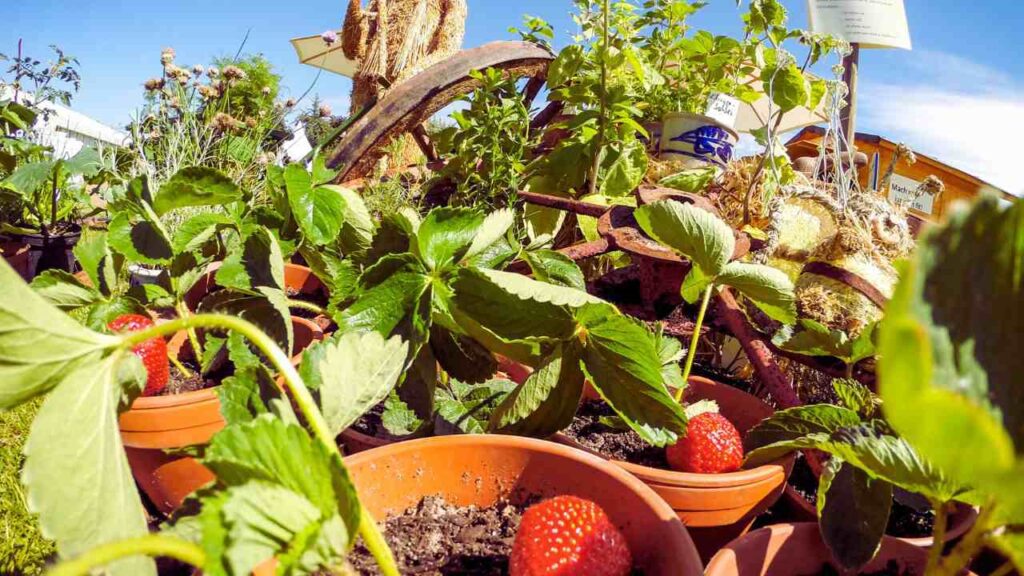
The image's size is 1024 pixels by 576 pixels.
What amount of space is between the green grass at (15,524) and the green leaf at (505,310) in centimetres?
60

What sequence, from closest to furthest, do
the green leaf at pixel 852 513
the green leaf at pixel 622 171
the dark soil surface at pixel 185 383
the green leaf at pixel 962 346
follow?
the green leaf at pixel 962 346
the green leaf at pixel 852 513
the dark soil surface at pixel 185 383
the green leaf at pixel 622 171

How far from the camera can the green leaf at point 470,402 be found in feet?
2.60

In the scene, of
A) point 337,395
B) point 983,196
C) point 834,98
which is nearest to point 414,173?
point 834,98

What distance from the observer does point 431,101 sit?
1.59 meters

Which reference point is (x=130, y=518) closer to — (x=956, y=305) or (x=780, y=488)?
(x=956, y=305)

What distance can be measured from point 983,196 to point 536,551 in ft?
1.25

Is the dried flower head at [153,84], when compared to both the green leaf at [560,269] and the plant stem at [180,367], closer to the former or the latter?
the plant stem at [180,367]

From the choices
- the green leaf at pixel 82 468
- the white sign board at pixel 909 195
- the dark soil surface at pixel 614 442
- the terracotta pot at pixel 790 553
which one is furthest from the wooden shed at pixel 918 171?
the green leaf at pixel 82 468

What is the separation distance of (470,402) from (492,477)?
217mm

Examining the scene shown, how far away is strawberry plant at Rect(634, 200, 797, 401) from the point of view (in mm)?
748

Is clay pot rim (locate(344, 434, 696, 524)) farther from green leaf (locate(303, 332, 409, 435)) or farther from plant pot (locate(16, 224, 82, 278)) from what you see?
plant pot (locate(16, 224, 82, 278))

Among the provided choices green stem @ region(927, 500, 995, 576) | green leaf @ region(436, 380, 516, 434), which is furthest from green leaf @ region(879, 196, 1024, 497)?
green leaf @ region(436, 380, 516, 434)

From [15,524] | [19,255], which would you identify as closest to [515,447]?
[15,524]

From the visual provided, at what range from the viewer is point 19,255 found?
216cm
